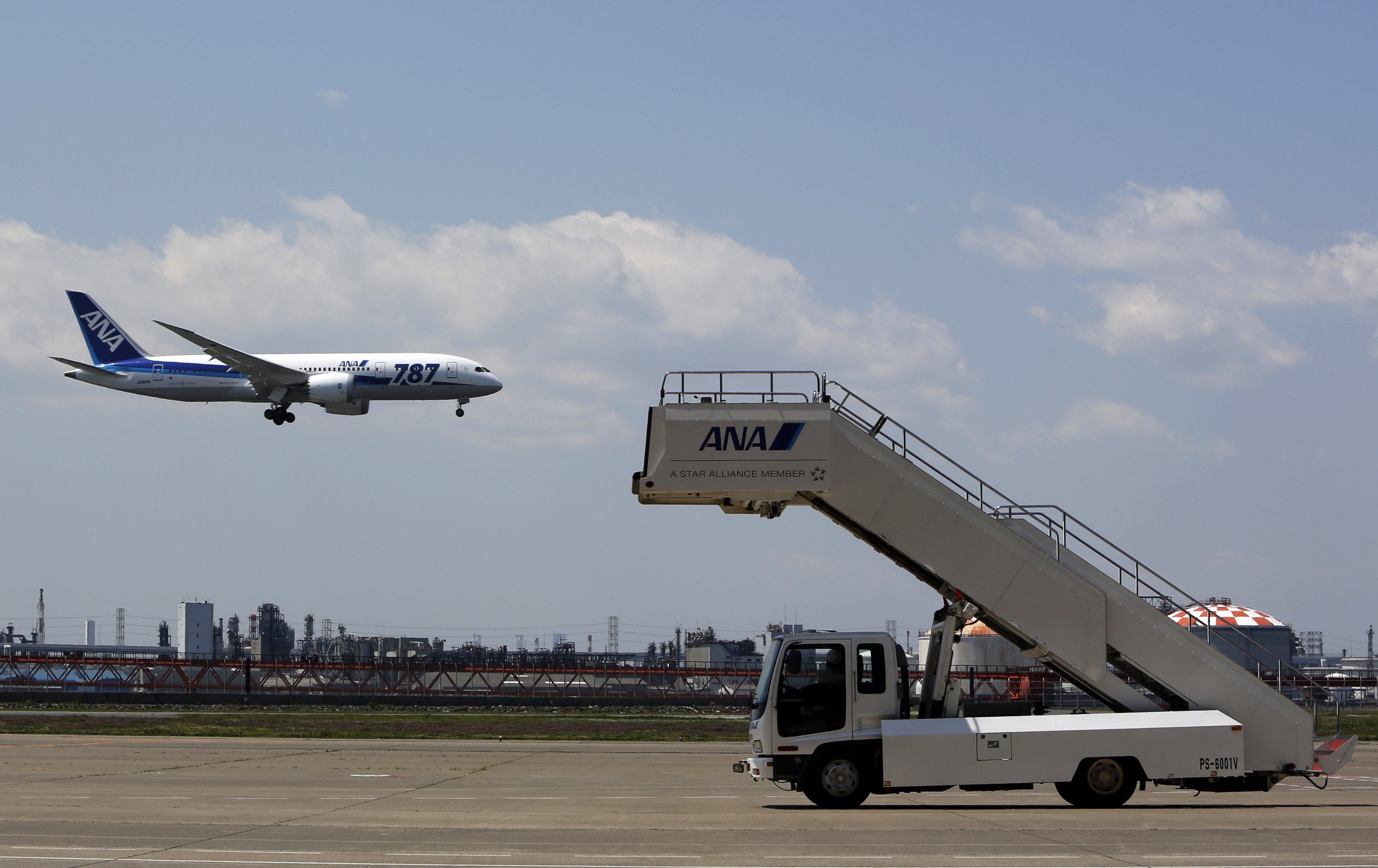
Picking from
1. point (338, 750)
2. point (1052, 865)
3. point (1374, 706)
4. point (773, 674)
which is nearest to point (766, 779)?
point (773, 674)

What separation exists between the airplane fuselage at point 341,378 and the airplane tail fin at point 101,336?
3163 mm

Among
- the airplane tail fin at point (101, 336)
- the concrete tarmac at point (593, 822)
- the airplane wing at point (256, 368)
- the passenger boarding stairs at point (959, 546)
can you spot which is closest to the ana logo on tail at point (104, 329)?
the airplane tail fin at point (101, 336)

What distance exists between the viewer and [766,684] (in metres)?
18.3

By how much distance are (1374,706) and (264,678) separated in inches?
2690

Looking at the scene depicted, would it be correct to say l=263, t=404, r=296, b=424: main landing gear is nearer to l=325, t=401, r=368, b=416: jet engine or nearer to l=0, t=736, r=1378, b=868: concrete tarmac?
l=325, t=401, r=368, b=416: jet engine

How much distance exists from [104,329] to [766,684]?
69.8 m

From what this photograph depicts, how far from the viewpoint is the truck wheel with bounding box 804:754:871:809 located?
714 inches

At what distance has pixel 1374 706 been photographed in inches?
3059

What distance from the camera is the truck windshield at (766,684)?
18.2 m

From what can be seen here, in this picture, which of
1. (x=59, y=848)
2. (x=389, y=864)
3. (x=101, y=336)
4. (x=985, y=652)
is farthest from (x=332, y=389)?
(x=389, y=864)

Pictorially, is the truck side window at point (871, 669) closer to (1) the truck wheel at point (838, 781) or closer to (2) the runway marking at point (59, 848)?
(1) the truck wheel at point (838, 781)

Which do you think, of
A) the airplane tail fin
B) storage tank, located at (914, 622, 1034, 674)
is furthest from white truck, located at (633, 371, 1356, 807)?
the airplane tail fin

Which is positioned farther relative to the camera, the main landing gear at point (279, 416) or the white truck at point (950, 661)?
the main landing gear at point (279, 416)

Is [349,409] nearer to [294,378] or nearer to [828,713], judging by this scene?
[294,378]
